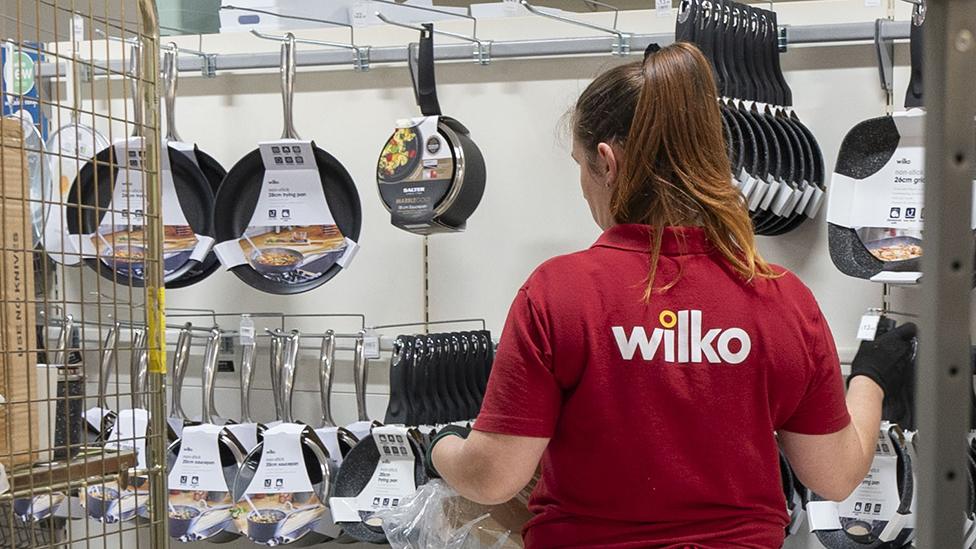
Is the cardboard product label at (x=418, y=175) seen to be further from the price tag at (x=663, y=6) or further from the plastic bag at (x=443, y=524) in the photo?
the plastic bag at (x=443, y=524)

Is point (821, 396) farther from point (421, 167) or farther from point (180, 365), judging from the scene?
point (180, 365)

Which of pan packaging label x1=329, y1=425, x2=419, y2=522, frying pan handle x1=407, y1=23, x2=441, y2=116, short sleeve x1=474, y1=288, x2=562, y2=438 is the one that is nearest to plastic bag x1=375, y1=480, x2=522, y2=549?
pan packaging label x1=329, y1=425, x2=419, y2=522

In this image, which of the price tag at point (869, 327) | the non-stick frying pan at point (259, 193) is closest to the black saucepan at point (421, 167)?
the non-stick frying pan at point (259, 193)

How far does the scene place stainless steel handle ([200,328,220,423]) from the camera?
229cm

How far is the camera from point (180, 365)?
92.5 inches

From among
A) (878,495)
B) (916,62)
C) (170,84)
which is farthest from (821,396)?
(170,84)

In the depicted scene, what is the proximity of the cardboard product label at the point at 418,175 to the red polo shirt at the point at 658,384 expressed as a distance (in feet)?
2.92

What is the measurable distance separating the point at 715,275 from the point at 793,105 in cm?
97

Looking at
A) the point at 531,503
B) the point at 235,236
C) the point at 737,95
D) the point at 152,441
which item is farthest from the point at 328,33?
the point at 531,503

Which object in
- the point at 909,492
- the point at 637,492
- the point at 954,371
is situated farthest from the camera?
the point at 909,492

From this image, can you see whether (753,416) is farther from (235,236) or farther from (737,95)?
(235,236)

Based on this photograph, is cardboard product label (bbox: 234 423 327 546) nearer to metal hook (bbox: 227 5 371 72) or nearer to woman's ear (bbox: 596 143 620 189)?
metal hook (bbox: 227 5 371 72)

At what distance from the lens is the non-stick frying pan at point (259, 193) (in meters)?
2.21

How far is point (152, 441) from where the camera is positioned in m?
1.49
